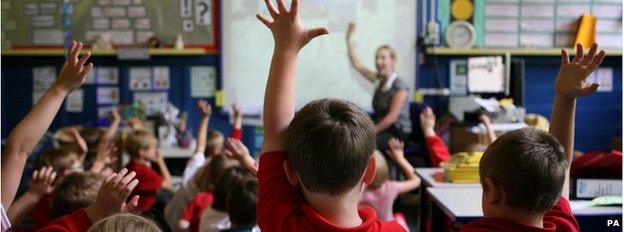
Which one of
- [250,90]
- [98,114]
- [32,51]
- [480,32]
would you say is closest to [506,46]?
[480,32]

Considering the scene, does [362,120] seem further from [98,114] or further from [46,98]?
[98,114]

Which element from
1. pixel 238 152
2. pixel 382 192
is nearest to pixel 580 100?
pixel 382 192

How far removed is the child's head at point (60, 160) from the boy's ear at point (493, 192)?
1.92 metres

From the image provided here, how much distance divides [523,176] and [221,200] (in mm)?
1280

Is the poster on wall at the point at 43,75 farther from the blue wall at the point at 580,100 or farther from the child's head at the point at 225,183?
the child's head at the point at 225,183

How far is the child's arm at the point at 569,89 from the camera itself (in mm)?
1487

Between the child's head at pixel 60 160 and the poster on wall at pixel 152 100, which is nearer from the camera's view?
the child's head at pixel 60 160

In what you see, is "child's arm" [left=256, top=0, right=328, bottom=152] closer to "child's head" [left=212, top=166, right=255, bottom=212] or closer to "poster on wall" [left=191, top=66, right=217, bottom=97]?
"child's head" [left=212, top=166, right=255, bottom=212]

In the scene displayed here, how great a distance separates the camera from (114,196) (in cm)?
138

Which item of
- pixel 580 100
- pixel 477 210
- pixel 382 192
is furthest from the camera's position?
pixel 580 100

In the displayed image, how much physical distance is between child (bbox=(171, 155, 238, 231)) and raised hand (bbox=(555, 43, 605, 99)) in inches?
57.5

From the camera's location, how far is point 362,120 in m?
1.23

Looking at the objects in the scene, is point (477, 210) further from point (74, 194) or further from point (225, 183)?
point (74, 194)

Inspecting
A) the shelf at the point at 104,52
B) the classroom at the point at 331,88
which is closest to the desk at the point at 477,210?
the classroom at the point at 331,88
